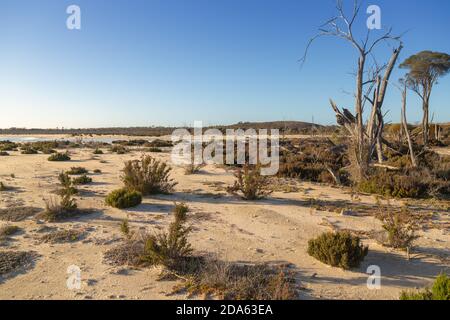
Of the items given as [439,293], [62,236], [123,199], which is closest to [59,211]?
[62,236]

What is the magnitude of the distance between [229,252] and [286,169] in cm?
728

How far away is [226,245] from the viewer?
535 cm

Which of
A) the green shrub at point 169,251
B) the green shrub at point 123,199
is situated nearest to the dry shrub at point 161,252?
the green shrub at point 169,251

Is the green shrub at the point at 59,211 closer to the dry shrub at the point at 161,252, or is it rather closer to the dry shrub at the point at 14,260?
the dry shrub at the point at 14,260

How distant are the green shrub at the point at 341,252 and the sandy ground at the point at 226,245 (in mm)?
102

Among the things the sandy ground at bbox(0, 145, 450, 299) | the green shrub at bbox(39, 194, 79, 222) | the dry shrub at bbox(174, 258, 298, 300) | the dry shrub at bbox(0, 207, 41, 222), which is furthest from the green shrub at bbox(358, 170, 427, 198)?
the dry shrub at bbox(0, 207, 41, 222)

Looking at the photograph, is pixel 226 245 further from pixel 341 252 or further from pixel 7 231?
pixel 7 231

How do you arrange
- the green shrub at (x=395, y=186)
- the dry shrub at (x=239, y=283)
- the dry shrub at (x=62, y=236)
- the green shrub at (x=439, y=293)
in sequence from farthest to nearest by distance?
the green shrub at (x=395, y=186) → the dry shrub at (x=62, y=236) → the dry shrub at (x=239, y=283) → the green shrub at (x=439, y=293)

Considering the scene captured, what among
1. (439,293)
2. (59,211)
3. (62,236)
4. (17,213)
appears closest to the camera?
(439,293)

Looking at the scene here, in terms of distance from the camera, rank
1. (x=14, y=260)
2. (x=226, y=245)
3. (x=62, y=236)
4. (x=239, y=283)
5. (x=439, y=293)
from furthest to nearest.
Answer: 1. (x=62, y=236)
2. (x=226, y=245)
3. (x=14, y=260)
4. (x=239, y=283)
5. (x=439, y=293)

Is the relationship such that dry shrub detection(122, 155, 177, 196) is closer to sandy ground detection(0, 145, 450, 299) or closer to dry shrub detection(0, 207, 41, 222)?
sandy ground detection(0, 145, 450, 299)

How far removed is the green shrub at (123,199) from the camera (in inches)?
290

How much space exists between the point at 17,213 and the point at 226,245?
14.8ft

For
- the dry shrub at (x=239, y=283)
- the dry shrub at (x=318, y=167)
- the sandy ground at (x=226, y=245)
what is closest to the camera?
the dry shrub at (x=239, y=283)
